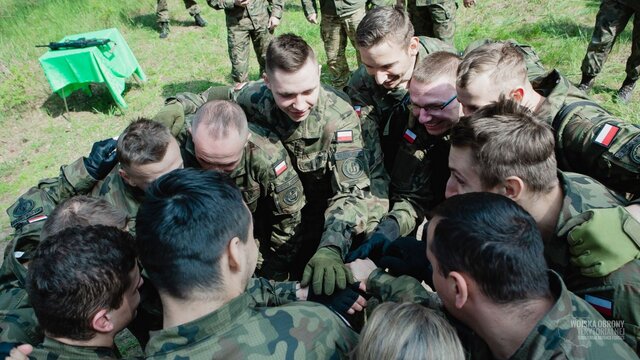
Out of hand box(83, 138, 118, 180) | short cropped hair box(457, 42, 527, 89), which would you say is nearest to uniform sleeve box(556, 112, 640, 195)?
short cropped hair box(457, 42, 527, 89)

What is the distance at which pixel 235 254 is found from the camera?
6.06ft

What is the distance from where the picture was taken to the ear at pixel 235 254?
1.84 m

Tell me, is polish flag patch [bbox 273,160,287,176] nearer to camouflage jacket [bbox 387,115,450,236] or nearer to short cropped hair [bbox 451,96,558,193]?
camouflage jacket [bbox 387,115,450,236]

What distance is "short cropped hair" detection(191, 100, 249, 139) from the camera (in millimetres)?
3084

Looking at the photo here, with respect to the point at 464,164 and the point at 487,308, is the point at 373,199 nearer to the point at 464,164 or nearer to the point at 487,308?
the point at 464,164

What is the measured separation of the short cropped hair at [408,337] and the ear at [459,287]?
0.16 meters

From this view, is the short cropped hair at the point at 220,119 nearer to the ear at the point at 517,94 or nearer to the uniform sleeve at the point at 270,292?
the uniform sleeve at the point at 270,292

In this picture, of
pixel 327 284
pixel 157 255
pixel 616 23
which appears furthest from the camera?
pixel 616 23

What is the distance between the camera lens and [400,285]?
233 centimetres

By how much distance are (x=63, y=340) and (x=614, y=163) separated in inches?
114

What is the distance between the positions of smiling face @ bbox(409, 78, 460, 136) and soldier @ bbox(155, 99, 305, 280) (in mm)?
1068

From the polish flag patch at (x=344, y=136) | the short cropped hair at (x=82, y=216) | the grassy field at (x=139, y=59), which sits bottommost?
the grassy field at (x=139, y=59)

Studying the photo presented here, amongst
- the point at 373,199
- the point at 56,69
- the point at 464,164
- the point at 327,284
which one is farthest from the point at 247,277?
the point at 56,69

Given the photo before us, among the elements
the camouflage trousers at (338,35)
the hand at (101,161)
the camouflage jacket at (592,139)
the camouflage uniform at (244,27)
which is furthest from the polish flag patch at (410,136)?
the camouflage uniform at (244,27)
